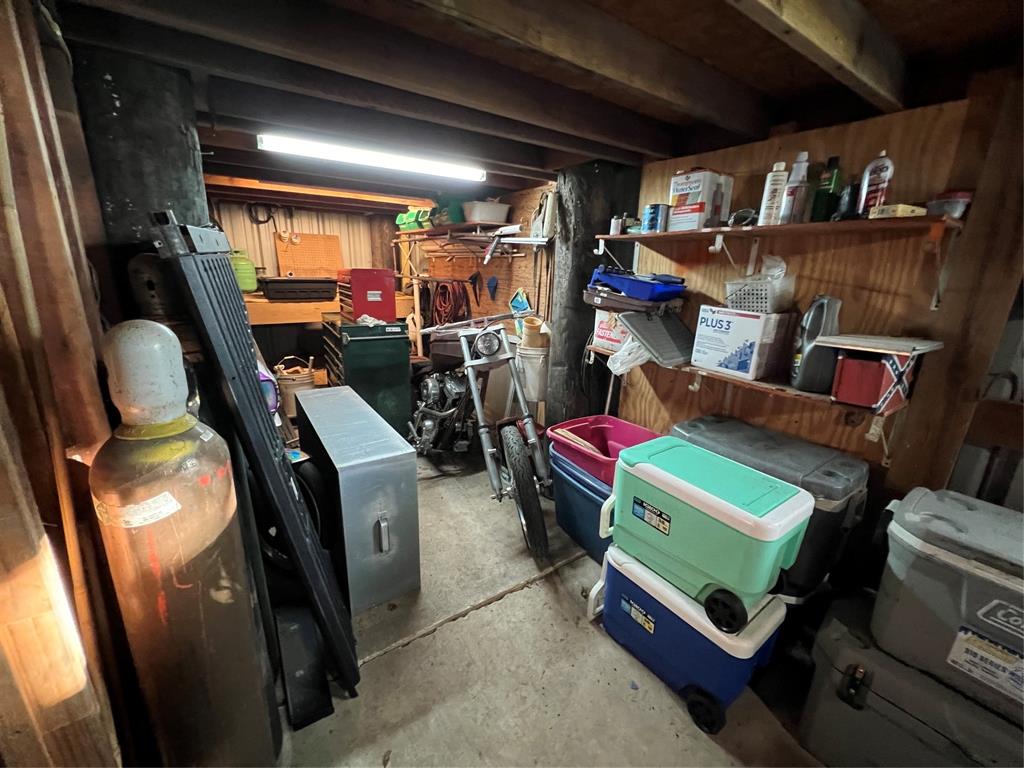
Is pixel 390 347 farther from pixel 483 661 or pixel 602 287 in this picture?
pixel 483 661

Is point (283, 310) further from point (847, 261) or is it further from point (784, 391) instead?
point (847, 261)

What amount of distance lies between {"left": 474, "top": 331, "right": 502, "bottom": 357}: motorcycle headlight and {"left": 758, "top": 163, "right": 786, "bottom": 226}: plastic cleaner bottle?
155 cm

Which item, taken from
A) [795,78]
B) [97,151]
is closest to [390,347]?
[97,151]

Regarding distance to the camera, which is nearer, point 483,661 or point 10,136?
point 10,136

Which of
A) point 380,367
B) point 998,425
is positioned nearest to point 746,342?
point 998,425

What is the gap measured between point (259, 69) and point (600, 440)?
2.24 meters

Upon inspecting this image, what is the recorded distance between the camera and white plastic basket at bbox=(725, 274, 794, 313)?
1.67 meters

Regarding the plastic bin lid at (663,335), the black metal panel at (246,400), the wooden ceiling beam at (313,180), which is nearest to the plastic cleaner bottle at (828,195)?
the plastic bin lid at (663,335)

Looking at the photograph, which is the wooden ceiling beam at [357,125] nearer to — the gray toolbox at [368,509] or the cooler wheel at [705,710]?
the gray toolbox at [368,509]

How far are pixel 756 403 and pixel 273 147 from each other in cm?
280

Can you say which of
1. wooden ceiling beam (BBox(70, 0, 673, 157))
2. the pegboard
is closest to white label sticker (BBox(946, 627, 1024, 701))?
wooden ceiling beam (BBox(70, 0, 673, 157))

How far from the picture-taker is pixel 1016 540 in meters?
0.98

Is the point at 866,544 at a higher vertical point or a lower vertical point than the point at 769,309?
lower

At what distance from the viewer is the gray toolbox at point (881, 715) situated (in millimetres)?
977
